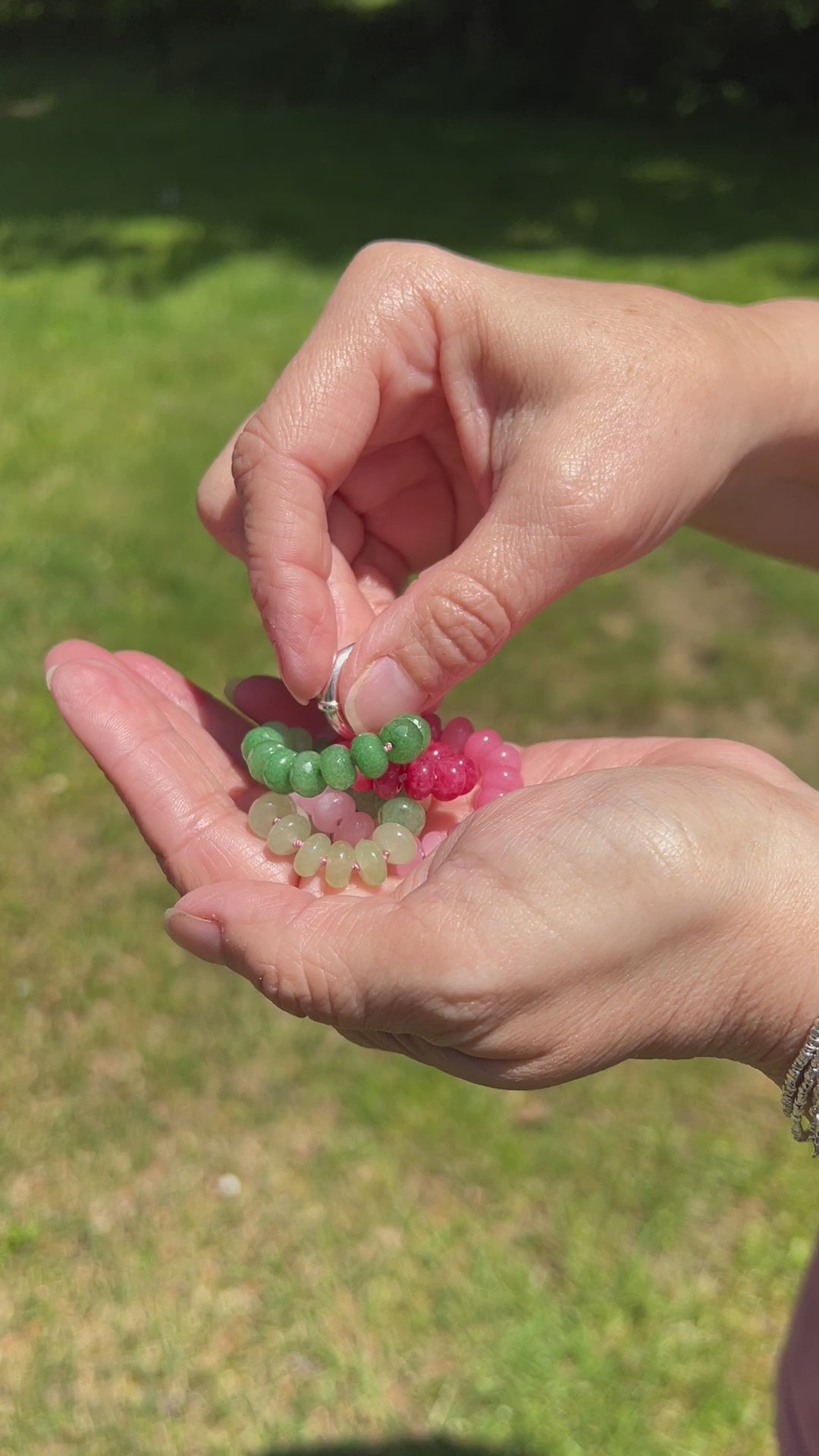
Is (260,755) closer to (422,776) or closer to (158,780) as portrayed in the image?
(158,780)

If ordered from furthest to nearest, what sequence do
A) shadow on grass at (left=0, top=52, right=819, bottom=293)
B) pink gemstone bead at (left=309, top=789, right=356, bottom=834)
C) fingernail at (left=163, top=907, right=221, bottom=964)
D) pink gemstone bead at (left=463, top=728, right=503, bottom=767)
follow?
shadow on grass at (left=0, top=52, right=819, bottom=293) → pink gemstone bead at (left=463, top=728, right=503, bottom=767) → pink gemstone bead at (left=309, top=789, right=356, bottom=834) → fingernail at (left=163, top=907, right=221, bottom=964)

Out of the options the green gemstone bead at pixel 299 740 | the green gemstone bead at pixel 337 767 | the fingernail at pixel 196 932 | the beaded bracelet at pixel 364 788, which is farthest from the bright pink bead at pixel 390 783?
the fingernail at pixel 196 932

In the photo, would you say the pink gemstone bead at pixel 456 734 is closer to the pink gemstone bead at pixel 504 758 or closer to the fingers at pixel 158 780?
the pink gemstone bead at pixel 504 758

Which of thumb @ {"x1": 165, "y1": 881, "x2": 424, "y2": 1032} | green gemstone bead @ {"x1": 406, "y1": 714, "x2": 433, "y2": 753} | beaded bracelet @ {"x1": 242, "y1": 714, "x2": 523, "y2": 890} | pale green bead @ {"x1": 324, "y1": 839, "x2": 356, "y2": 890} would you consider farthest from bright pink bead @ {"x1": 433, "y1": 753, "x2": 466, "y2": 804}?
thumb @ {"x1": 165, "y1": 881, "x2": 424, "y2": 1032}

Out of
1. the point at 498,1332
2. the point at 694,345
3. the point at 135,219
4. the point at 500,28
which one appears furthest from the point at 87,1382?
the point at 500,28

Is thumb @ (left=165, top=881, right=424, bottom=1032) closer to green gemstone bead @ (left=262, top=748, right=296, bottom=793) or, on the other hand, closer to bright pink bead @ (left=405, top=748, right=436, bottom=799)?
green gemstone bead @ (left=262, top=748, right=296, bottom=793)

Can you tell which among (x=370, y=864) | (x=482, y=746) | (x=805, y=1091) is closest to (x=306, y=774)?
(x=370, y=864)
